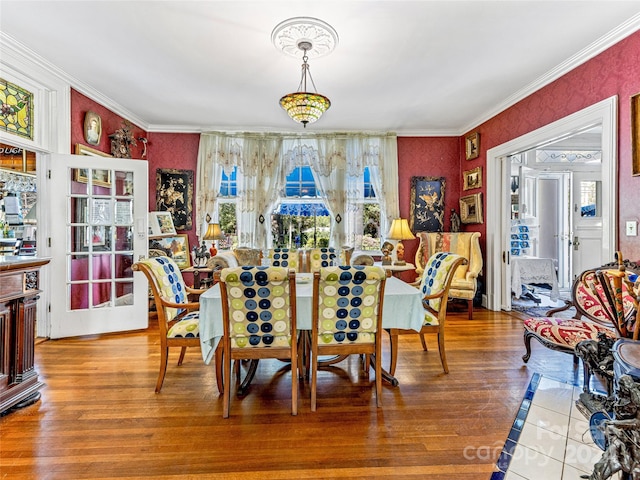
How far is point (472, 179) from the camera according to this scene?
4969 mm

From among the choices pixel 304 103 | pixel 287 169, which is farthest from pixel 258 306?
pixel 287 169

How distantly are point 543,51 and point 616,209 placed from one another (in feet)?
4.98

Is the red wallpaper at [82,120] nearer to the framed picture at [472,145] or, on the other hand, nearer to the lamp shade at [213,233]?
the lamp shade at [213,233]

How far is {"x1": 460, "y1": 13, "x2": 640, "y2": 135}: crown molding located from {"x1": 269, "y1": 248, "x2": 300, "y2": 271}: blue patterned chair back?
10.6 ft

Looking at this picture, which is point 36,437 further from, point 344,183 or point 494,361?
point 344,183

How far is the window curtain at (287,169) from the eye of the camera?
5078mm

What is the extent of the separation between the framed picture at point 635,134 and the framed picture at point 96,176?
197 inches

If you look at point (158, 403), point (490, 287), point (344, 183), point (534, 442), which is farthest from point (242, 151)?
point (534, 442)

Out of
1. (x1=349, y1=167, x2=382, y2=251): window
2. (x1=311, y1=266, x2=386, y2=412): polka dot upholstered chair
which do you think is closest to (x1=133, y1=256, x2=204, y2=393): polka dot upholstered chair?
(x1=311, y1=266, x2=386, y2=412): polka dot upholstered chair

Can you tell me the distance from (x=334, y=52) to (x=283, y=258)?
2139 millimetres

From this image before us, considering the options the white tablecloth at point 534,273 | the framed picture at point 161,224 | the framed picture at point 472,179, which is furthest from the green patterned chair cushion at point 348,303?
the white tablecloth at point 534,273

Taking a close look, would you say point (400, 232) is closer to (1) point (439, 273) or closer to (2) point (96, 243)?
(1) point (439, 273)

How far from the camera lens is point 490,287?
4.65 meters

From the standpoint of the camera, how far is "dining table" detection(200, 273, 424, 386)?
2.11 meters
